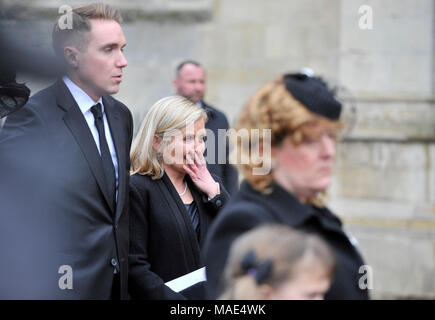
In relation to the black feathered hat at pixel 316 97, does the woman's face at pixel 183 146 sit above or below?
below

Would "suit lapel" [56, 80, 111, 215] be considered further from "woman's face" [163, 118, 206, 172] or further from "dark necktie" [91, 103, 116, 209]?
"woman's face" [163, 118, 206, 172]

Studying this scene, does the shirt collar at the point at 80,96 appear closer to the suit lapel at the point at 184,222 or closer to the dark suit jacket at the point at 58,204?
the dark suit jacket at the point at 58,204

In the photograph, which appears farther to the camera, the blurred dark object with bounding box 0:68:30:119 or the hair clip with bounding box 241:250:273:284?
the blurred dark object with bounding box 0:68:30:119

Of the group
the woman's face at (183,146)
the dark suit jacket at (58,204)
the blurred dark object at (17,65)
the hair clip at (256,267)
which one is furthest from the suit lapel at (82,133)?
the hair clip at (256,267)

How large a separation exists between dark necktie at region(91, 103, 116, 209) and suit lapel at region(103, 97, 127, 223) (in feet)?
0.10

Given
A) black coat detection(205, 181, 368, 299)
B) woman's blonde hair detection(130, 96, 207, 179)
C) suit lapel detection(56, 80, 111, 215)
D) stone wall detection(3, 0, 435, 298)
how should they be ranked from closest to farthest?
black coat detection(205, 181, 368, 299) < suit lapel detection(56, 80, 111, 215) < woman's blonde hair detection(130, 96, 207, 179) < stone wall detection(3, 0, 435, 298)

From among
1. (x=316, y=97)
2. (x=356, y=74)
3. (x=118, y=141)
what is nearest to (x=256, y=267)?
(x=316, y=97)

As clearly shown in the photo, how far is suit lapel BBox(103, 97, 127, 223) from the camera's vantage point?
3.58 metres

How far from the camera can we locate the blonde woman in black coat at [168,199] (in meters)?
3.73

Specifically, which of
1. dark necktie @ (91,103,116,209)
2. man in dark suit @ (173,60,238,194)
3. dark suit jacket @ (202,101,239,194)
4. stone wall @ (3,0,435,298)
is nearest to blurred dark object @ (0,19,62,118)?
dark necktie @ (91,103,116,209)

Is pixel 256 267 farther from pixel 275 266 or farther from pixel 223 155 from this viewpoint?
pixel 223 155

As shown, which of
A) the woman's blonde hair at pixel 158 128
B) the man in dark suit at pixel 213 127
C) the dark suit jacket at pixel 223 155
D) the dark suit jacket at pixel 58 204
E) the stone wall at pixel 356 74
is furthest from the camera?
the stone wall at pixel 356 74

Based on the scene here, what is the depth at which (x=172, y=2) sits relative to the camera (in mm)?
8172
